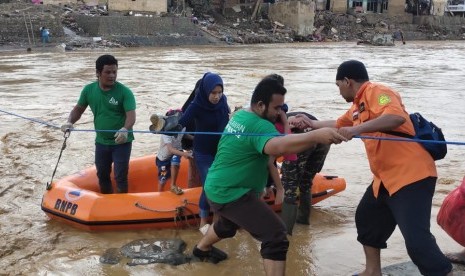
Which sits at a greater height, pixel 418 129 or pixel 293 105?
pixel 418 129

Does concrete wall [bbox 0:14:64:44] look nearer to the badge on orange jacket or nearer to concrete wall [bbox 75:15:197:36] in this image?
concrete wall [bbox 75:15:197:36]

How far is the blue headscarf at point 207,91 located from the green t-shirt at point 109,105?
0.81 metres

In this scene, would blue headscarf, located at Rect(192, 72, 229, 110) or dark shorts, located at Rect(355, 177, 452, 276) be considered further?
blue headscarf, located at Rect(192, 72, 229, 110)

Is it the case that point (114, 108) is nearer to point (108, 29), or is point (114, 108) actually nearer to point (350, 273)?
point (350, 273)

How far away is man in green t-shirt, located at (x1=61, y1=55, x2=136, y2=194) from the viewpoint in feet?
16.6

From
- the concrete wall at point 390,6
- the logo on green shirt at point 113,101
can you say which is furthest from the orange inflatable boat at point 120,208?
the concrete wall at point 390,6

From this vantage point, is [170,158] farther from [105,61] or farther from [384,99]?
[384,99]

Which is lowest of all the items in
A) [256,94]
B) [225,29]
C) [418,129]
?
[225,29]

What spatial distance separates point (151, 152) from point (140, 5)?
37.0 metres

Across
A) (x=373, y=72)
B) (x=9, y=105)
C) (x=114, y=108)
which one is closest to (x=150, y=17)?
(x=373, y=72)

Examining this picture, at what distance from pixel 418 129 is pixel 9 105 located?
491 inches

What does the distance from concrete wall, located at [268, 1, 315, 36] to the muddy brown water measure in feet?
104

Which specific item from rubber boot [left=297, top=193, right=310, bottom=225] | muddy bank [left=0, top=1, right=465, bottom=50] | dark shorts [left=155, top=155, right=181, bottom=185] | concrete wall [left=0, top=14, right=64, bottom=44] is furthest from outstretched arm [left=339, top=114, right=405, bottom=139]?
concrete wall [left=0, top=14, right=64, bottom=44]

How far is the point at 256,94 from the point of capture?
11.0ft
